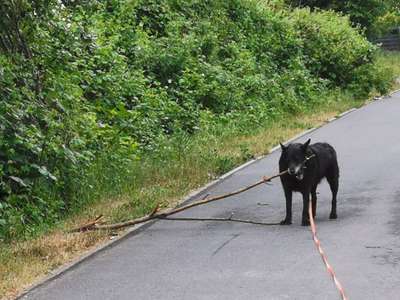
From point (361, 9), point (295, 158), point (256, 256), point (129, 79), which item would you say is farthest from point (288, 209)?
point (361, 9)

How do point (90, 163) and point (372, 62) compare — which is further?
point (372, 62)

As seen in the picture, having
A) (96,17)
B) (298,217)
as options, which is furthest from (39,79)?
(96,17)

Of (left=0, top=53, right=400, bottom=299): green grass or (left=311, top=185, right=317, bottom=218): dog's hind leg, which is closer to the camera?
(left=0, top=53, right=400, bottom=299): green grass

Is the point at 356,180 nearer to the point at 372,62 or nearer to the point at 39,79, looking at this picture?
the point at 39,79

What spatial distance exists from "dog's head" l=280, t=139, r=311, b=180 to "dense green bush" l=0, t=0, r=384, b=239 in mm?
3105

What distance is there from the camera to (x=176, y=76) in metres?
20.4

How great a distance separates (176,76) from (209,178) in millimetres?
7109

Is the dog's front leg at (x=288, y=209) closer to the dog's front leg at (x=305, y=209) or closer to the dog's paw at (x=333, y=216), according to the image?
the dog's front leg at (x=305, y=209)

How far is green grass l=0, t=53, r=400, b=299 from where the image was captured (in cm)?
840

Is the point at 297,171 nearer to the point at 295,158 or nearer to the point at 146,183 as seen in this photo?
the point at 295,158

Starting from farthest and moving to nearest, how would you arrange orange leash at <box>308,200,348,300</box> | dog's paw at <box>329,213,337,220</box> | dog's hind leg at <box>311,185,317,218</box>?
dog's paw at <box>329,213,337,220</box> < dog's hind leg at <box>311,185,317,218</box> < orange leash at <box>308,200,348,300</box>

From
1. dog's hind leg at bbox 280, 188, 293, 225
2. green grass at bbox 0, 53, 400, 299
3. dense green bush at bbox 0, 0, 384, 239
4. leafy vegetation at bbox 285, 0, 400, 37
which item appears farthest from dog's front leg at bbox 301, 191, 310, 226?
leafy vegetation at bbox 285, 0, 400, 37

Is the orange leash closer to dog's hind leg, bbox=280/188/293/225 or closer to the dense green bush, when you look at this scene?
dog's hind leg, bbox=280/188/293/225

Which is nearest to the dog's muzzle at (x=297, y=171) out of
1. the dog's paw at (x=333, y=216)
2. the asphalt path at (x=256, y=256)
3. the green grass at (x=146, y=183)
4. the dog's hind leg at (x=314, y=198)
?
the dog's hind leg at (x=314, y=198)
